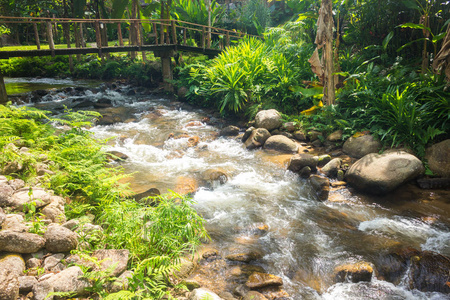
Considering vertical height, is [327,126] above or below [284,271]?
above

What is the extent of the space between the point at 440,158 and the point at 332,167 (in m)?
2.13

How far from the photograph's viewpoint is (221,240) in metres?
4.81

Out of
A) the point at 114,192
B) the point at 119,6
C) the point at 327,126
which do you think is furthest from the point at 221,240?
the point at 119,6

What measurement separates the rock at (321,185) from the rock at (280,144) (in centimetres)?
172

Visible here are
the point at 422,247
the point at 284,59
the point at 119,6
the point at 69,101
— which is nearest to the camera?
the point at 422,247

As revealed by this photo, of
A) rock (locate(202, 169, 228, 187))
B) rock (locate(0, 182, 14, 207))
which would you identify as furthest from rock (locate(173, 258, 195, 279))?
rock (locate(202, 169, 228, 187))

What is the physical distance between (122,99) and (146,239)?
11.9m

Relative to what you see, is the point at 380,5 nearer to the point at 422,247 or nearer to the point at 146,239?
the point at 422,247

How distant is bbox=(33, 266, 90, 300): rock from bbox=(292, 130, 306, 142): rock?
23.1 feet

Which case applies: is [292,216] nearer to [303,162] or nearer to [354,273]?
[354,273]

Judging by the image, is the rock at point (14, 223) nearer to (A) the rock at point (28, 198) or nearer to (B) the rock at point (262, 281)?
(A) the rock at point (28, 198)

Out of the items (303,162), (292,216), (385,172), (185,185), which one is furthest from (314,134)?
(185,185)

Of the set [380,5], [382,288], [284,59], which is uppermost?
[380,5]

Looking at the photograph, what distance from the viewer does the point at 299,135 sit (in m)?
8.83
